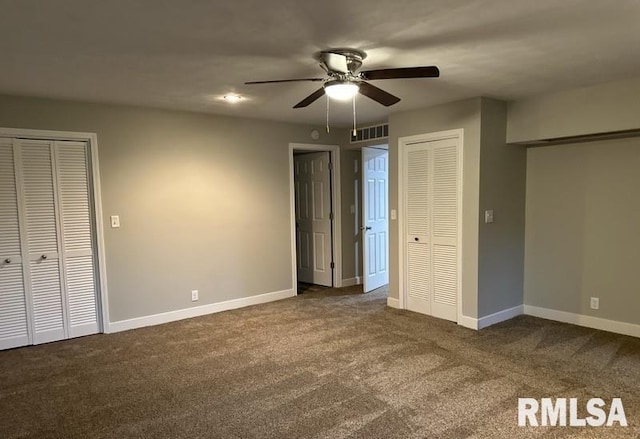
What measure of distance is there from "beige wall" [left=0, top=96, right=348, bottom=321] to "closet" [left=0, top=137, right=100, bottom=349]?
0.62ft

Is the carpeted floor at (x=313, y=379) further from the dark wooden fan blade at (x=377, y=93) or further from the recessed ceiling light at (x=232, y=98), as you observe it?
the recessed ceiling light at (x=232, y=98)

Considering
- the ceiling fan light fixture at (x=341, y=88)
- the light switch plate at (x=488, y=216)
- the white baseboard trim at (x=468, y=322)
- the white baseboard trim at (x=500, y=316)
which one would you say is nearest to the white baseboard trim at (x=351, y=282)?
the white baseboard trim at (x=468, y=322)

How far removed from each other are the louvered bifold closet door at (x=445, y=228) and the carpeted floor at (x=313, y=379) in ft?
0.93

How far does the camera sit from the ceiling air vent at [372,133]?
5.42 metres

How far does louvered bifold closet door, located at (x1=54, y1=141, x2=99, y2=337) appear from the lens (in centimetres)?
406

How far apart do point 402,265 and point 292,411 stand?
257 centimetres

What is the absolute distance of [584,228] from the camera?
4.21 meters

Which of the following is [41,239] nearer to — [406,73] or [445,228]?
[406,73]

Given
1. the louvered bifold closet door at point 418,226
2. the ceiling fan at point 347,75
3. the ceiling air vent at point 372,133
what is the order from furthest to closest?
the ceiling air vent at point 372,133 < the louvered bifold closet door at point 418,226 < the ceiling fan at point 347,75

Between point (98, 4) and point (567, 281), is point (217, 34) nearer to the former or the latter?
point (98, 4)

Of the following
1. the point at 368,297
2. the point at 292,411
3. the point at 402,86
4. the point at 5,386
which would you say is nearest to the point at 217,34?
the point at 402,86

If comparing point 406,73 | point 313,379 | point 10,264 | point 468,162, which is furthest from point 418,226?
point 10,264

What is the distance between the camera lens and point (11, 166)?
381 centimetres

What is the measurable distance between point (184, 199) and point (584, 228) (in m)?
4.16
